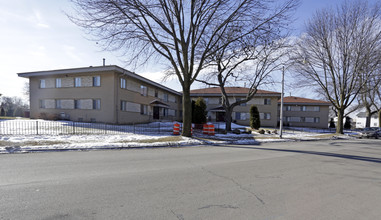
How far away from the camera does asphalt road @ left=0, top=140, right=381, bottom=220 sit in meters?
3.35

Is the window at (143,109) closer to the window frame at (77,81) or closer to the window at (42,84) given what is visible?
the window frame at (77,81)

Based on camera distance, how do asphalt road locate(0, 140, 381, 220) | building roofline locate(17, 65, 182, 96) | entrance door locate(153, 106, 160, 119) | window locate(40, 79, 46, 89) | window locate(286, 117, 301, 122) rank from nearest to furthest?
asphalt road locate(0, 140, 381, 220) → building roofline locate(17, 65, 182, 96) → window locate(40, 79, 46, 89) → entrance door locate(153, 106, 160, 119) → window locate(286, 117, 301, 122)

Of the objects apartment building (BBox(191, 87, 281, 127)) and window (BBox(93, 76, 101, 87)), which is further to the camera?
apartment building (BBox(191, 87, 281, 127))

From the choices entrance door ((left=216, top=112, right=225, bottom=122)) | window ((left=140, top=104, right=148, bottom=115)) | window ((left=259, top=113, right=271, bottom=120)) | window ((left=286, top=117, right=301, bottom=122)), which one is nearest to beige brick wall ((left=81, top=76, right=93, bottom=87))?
window ((left=140, top=104, right=148, bottom=115))

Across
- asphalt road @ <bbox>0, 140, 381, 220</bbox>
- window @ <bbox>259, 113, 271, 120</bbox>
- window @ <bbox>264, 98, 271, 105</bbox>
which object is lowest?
asphalt road @ <bbox>0, 140, 381, 220</bbox>

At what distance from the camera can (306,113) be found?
43438 millimetres

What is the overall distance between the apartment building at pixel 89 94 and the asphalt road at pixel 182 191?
15141mm

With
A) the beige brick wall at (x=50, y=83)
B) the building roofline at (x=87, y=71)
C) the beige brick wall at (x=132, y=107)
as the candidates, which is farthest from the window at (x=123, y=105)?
the beige brick wall at (x=50, y=83)

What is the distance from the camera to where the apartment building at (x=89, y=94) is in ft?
70.4

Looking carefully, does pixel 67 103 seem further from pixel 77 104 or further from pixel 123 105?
pixel 123 105

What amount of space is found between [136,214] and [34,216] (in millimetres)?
1521

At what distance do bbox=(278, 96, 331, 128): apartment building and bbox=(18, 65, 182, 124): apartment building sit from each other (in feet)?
106

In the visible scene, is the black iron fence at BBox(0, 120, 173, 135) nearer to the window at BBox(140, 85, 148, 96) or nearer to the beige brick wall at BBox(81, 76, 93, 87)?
the beige brick wall at BBox(81, 76, 93, 87)

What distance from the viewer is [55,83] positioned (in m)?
24.2
